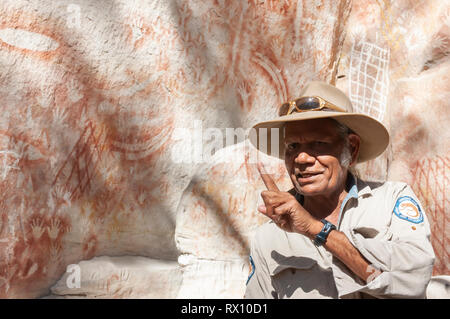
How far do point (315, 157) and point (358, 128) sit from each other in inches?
9.4

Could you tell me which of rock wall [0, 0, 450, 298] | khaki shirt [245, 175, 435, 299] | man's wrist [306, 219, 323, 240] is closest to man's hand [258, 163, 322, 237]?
man's wrist [306, 219, 323, 240]

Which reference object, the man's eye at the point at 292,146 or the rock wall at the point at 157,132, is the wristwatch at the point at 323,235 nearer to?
the man's eye at the point at 292,146

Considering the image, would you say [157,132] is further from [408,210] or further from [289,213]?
[408,210]

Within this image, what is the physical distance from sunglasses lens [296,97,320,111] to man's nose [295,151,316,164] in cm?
17

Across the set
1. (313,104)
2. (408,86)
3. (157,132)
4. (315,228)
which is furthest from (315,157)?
(408,86)

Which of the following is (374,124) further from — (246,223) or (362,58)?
(362,58)

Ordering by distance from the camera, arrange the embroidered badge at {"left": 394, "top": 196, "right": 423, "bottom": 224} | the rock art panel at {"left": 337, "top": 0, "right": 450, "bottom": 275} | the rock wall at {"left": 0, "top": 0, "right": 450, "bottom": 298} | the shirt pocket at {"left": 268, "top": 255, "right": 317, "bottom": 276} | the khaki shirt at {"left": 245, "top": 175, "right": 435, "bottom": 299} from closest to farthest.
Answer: the khaki shirt at {"left": 245, "top": 175, "right": 435, "bottom": 299}
the embroidered badge at {"left": 394, "top": 196, "right": 423, "bottom": 224}
the shirt pocket at {"left": 268, "top": 255, "right": 317, "bottom": 276}
the rock wall at {"left": 0, "top": 0, "right": 450, "bottom": 298}
the rock art panel at {"left": 337, "top": 0, "right": 450, "bottom": 275}

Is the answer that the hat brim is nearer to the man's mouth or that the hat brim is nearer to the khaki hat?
the khaki hat

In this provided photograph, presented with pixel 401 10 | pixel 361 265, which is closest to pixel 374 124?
pixel 361 265

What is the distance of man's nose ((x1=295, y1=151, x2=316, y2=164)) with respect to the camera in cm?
177

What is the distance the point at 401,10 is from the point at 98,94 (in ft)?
6.71

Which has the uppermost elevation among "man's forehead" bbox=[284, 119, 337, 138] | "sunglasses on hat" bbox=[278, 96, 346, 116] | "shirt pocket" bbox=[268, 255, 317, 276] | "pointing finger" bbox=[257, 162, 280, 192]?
"sunglasses on hat" bbox=[278, 96, 346, 116]

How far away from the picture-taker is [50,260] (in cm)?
221

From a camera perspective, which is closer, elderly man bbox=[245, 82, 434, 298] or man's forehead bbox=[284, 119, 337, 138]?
elderly man bbox=[245, 82, 434, 298]
